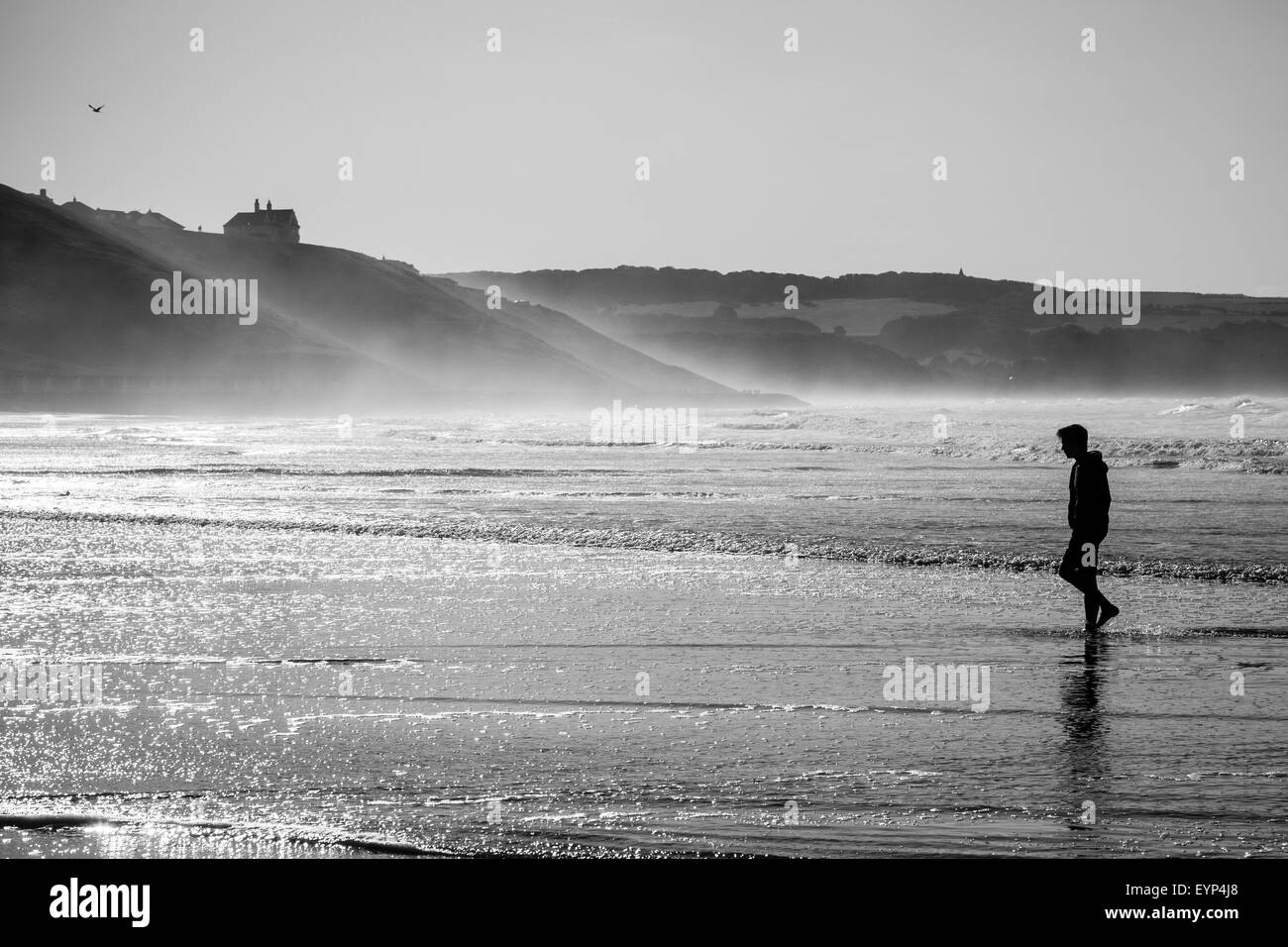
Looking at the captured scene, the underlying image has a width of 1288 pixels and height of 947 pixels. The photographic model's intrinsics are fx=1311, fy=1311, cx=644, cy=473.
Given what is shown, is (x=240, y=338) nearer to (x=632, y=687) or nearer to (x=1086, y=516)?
(x=1086, y=516)

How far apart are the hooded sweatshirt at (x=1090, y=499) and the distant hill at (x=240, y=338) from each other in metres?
121

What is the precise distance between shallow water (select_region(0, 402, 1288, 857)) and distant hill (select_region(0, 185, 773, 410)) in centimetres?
11507

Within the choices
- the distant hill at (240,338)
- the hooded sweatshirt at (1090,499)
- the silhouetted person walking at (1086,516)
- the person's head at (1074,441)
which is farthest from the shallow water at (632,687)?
the distant hill at (240,338)

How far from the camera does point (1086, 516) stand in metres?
9.58

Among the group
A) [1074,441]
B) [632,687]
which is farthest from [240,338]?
[632,687]

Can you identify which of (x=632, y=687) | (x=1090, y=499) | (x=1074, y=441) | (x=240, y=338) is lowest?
(x=632, y=687)

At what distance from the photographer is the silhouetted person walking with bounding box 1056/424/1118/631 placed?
939 cm

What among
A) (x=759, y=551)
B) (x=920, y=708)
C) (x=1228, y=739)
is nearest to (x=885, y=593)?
(x=759, y=551)

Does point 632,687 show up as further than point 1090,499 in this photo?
No

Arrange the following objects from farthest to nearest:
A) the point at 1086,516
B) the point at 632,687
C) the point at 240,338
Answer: the point at 240,338 → the point at 1086,516 → the point at 632,687

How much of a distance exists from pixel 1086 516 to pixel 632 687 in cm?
397

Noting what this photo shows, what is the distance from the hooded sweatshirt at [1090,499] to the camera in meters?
9.58
